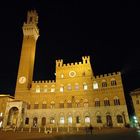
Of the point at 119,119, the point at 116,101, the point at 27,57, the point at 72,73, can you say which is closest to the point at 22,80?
the point at 27,57

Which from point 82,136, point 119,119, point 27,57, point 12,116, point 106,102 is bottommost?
point 82,136

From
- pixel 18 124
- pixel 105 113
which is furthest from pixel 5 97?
pixel 105 113

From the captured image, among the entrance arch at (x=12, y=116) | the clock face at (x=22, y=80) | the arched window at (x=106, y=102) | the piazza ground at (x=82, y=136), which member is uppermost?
the clock face at (x=22, y=80)

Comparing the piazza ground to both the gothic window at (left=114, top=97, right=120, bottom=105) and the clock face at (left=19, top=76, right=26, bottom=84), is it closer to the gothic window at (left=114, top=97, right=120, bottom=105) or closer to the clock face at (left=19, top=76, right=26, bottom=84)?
the gothic window at (left=114, top=97, right=120, bottom=105)

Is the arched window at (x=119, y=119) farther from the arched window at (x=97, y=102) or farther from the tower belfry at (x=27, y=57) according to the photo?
the tower belfry at (x=27, y=57)

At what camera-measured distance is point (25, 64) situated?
147 ft

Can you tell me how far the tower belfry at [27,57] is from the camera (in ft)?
139

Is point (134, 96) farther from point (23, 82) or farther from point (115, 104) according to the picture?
point (23, 82)

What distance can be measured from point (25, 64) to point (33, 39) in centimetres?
1069

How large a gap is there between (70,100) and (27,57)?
20539mm

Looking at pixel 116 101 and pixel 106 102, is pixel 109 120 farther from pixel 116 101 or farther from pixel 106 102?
pixel 116 101

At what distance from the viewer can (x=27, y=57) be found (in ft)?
151

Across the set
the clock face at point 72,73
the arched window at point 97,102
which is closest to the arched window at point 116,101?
the arched window at point 97,102

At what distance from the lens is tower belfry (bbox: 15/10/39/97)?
42.4m
